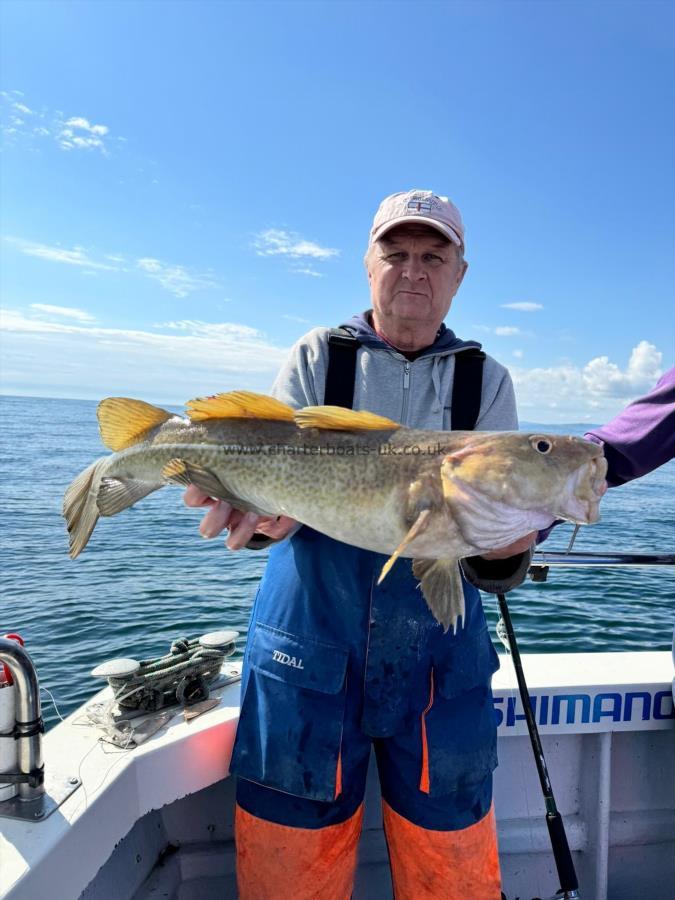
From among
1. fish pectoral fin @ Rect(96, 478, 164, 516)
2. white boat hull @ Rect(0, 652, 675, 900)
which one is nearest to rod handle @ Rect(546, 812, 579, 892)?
white boat hull @ Rect(0, 652, 675, 900)

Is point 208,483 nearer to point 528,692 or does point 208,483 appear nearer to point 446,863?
point 446,863

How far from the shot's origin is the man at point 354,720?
110 inches

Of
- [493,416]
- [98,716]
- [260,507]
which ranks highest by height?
[493,416]

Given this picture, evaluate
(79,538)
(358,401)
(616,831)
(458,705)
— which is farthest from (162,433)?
(616,831)

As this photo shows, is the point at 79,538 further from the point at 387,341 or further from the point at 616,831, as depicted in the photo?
the point at 616,831

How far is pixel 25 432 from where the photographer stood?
178 ft

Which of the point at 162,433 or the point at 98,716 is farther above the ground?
the point at 162,433

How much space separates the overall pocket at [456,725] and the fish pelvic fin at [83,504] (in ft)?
5.83

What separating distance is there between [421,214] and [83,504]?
2.16 metres

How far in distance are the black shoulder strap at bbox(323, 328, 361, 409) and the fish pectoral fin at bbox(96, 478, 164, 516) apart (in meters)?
0.98

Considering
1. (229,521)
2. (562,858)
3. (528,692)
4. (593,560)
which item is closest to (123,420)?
(229,521)

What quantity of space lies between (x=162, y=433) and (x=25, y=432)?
5798 centimetres

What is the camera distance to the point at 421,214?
9.69 ft

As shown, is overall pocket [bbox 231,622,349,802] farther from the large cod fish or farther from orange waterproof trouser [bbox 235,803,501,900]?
the large cod fish
